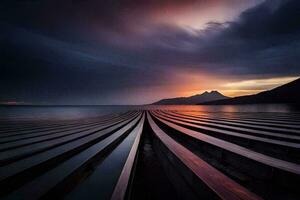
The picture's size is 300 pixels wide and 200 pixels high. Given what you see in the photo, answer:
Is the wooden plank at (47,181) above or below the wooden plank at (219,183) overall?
below

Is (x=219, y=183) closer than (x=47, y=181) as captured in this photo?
Yes

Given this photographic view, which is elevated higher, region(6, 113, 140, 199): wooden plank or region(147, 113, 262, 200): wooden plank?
region(147, 113, 262, 200): wooden plank

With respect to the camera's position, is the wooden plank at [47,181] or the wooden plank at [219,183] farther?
the wooden plank at [47,181]

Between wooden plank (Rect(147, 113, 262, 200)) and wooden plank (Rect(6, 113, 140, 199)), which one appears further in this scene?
wooden plank (Rect(6, 113, 140, 199))

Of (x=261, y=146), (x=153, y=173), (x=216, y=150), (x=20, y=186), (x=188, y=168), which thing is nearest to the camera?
(x=20, y=186)

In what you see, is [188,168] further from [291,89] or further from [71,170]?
[291,89]

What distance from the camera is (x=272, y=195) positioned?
5.02ft

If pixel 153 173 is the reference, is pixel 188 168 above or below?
above

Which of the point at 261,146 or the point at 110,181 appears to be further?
the point at 261,146

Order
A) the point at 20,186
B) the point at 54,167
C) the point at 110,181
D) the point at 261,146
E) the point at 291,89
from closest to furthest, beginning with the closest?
1. the point at 20,186
2. the point at 110,181
3. the point at 54,167
4. the point at 261,146
5. the point at 291,89

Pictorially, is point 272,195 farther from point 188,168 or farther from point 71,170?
point 71,170

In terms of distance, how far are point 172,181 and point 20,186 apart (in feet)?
5.18

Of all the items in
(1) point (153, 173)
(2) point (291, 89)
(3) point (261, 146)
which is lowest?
(1) point (153, 173)

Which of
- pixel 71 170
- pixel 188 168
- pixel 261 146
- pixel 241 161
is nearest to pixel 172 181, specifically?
pixel 188 168
